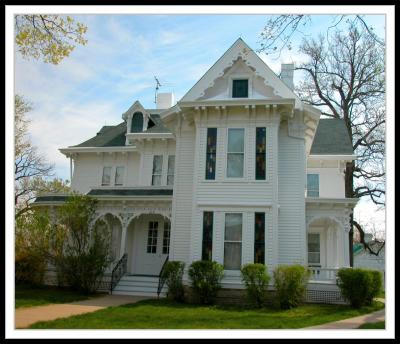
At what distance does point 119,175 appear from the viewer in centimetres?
2336

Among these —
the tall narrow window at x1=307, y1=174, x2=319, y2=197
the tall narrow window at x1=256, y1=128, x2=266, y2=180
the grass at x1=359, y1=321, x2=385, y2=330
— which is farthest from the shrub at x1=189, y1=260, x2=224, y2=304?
the tall narrow window at x1=307, y1=174, x2=319, y2=197

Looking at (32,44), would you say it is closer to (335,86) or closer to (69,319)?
(69,319)

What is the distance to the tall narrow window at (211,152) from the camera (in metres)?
16.1

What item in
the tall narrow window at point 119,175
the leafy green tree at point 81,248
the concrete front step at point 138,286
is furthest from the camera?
the tall narrow window at point 119,175

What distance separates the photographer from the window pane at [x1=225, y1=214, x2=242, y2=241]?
15.3m

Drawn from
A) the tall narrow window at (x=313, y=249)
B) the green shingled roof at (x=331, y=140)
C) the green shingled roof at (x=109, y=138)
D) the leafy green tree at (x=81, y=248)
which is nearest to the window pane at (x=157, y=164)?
the green shingled roof at (x=109, y=138)

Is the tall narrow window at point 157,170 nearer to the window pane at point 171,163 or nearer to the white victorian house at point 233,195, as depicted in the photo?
the window pane at point 171,163

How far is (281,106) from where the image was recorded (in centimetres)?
1592

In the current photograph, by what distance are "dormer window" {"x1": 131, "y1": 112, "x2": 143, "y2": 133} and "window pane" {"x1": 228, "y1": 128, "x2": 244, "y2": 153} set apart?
28.4ft

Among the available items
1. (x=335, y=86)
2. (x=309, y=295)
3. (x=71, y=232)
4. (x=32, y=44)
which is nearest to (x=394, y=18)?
(x=32, y=44)

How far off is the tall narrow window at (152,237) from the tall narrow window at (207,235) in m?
4.63

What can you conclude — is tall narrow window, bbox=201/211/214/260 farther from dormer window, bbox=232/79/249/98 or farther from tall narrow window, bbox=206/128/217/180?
dormer window, bbox=232/79/249/98

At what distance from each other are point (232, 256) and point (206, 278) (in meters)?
1.36

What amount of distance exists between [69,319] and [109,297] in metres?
4.82
